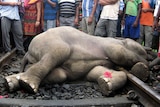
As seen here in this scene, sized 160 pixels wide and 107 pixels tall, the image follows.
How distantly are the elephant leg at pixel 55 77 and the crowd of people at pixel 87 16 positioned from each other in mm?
3209

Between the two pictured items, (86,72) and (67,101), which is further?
(86,72)

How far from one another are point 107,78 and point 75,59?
772 mm

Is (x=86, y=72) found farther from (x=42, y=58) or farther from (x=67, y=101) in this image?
(x=67, y=101)

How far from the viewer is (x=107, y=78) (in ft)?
14.5

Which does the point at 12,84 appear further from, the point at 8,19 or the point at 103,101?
the point at 8,19

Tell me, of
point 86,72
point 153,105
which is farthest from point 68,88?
point 153,105

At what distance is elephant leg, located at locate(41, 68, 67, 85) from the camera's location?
184 inches

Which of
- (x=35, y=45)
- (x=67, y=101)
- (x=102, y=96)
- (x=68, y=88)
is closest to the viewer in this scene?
(x=67, y=101)

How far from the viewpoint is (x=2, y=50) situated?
808cm

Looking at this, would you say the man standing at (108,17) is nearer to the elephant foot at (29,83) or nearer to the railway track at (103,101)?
the railway track at (103,101)

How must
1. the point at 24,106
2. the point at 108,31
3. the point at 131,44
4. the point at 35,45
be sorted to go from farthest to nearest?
1. the point at 108,31
2. the point at 131,44
3. the point at 35,45
4. the point at 24,106

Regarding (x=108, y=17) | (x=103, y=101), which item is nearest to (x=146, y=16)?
(x=108, y=17)

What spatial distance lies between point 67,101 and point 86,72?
1.19 metres

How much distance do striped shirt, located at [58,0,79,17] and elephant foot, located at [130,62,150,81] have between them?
11.3ft
